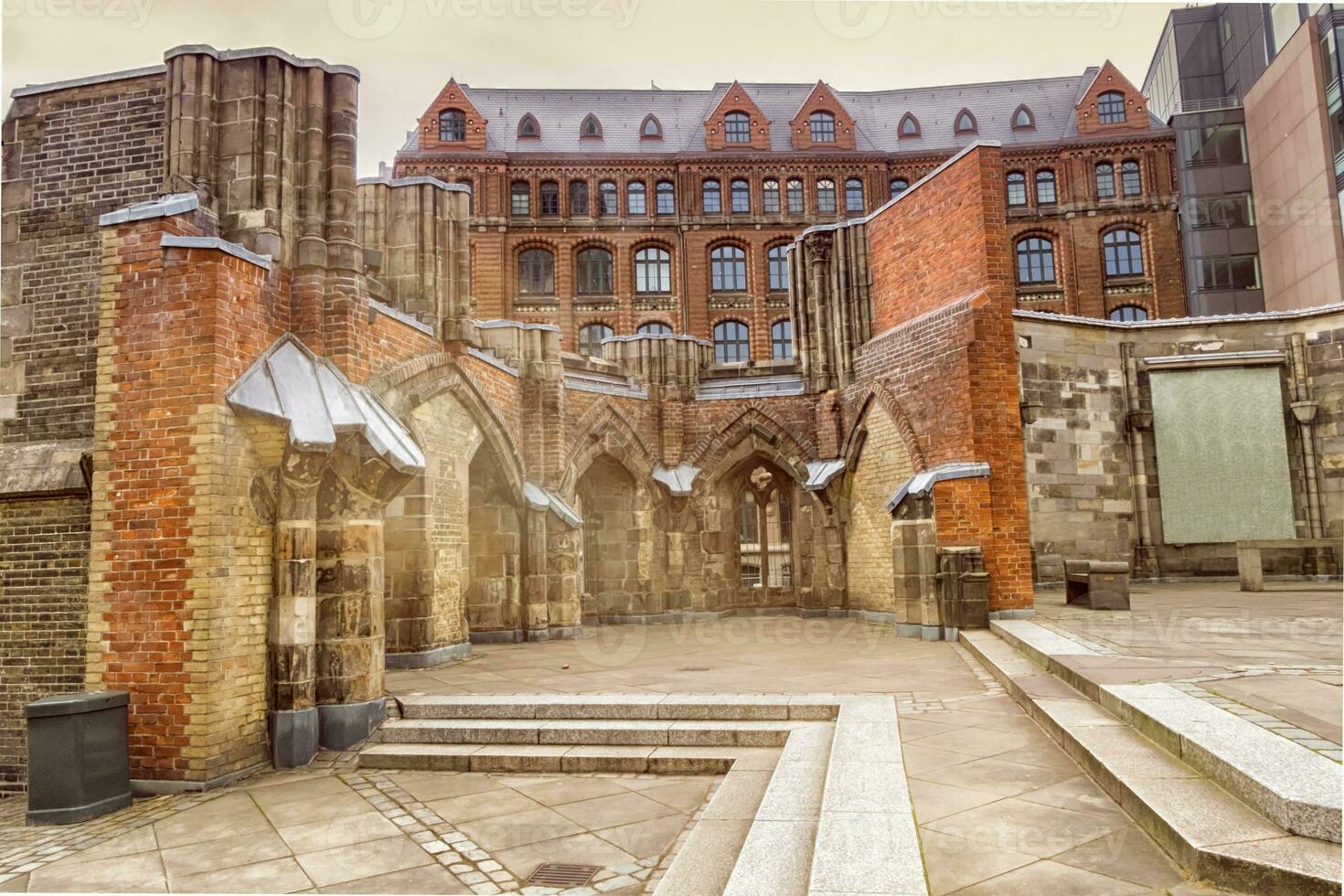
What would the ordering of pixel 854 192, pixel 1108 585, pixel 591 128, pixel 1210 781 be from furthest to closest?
pixel 591 128
pixel 854 192
pixel 1108 585
pixel 1210 781

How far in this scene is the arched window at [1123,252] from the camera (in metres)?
33.6

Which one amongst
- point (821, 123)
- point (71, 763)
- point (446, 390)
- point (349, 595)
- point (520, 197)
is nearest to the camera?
point (71, 763)

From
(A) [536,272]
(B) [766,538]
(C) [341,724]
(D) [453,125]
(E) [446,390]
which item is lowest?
(C) [341,724]

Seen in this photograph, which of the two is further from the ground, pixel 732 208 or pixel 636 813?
pixel 732 208

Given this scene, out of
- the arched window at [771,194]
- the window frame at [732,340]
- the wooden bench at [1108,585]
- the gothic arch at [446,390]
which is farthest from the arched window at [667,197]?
the wooden bench at [1108,585]

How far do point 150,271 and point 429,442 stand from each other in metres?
4.28

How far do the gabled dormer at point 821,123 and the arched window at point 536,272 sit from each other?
33.4 ft

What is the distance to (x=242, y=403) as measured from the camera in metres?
7.36

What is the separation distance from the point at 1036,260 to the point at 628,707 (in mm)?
30801

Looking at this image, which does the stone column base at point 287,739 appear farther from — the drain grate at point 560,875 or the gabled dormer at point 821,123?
the gabled dormer at point 821,123

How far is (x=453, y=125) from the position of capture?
33.3 m

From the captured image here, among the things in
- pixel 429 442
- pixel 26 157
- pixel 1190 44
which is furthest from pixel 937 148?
pixel 26 157

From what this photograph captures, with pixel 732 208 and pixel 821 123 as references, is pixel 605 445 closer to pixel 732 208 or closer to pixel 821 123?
pixel 732 208

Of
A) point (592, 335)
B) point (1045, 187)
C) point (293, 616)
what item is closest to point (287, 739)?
point (293, 616)
